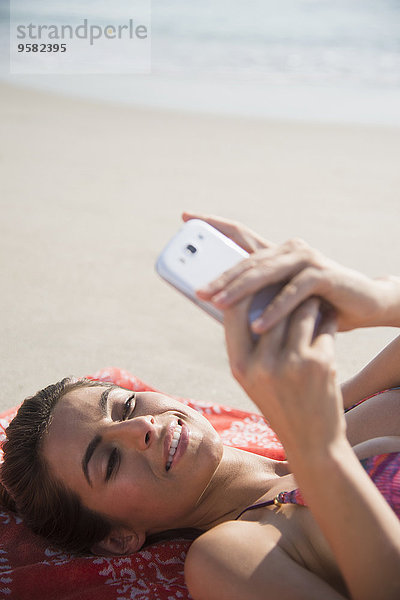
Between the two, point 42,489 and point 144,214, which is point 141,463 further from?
point 144,214

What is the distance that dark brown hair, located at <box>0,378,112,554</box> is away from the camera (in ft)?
6.37

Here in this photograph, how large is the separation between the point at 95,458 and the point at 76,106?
5.87 metres

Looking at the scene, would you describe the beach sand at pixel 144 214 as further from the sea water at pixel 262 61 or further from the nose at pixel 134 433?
the nose at pixel 134 433

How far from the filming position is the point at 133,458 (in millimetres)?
1851

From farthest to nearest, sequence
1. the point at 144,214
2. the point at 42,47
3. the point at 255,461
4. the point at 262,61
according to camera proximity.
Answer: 1. the point at 42,47
2. the point at 262,61
3. the point at 144,214
4. the point at 255,461

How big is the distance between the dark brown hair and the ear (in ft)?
0.08

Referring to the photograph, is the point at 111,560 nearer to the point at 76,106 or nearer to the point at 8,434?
the point at 8,434

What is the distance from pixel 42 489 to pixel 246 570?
75cm


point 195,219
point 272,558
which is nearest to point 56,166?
point 195,219

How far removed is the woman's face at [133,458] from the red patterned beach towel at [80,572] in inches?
4.1

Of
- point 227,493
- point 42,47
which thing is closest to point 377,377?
point 227,493

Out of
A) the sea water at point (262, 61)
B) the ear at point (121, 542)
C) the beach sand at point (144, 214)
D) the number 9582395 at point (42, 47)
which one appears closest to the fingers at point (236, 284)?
the ear at point (121, 542)

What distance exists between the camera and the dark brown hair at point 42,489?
1.94 m

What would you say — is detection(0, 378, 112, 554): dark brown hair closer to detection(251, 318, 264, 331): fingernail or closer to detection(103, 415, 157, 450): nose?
detection(103, 415, 157, 450): nose
